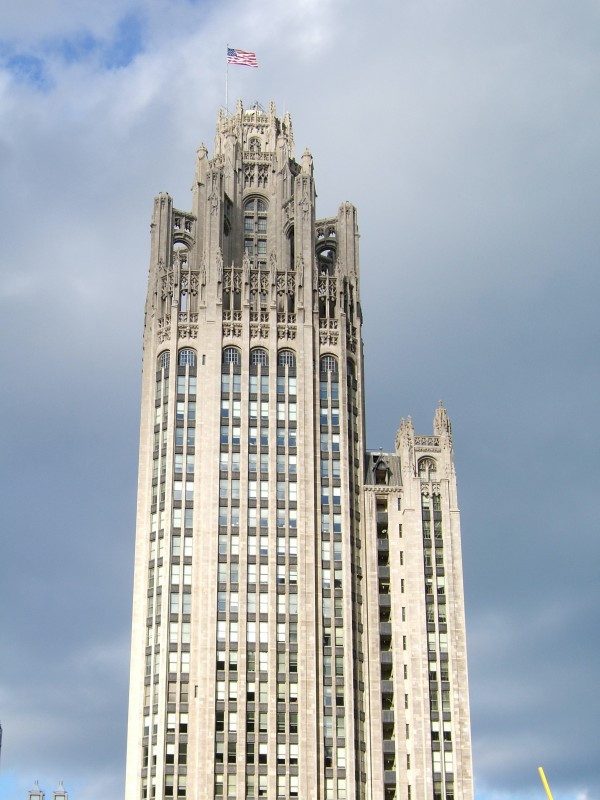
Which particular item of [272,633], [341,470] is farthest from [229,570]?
[341,470]

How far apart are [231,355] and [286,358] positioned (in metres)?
7.02

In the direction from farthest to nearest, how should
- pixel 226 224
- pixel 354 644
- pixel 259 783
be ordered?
pixel 226 224 → pixel 354 644 → pixel 259 783

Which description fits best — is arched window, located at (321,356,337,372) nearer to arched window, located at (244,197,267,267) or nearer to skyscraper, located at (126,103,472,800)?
skyscraper, located at (126,103,472,800)

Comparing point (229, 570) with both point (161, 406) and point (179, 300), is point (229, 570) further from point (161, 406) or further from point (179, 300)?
point (179, 300)

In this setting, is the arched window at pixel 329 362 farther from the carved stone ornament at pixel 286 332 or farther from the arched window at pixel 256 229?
the arched window at pixel 256 229

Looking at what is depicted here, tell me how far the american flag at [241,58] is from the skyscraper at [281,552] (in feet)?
49.8

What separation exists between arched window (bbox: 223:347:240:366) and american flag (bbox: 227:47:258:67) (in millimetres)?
41453

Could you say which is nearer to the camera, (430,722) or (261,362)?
(430,722)

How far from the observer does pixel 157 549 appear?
14912 centimetres

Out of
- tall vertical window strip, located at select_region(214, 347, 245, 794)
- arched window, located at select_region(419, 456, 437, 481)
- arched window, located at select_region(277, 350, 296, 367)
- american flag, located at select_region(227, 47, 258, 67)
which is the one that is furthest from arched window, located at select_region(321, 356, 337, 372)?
american flag, located at select_region(227, 47, 258, 67)

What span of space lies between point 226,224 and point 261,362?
76.8ft

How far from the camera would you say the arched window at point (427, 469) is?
15850 cm

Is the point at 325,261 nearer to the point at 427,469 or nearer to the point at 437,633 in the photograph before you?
the point at 427,469

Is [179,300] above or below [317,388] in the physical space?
above
